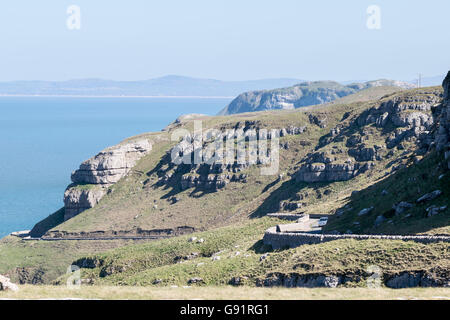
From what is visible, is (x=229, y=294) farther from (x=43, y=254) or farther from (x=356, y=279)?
(x=43, y=254)

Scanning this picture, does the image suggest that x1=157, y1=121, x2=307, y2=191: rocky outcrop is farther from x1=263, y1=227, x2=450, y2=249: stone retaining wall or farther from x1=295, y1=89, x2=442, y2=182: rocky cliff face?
x1=263, y1=227, x2=450, y2=249: stone retaining wall

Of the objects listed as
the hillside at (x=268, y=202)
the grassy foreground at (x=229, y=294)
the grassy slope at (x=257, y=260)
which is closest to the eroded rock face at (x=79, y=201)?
the hillside at (x=268, y=202)

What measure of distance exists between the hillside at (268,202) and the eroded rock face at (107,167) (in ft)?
0.77

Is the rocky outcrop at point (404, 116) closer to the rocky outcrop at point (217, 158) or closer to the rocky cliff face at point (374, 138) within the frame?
the rocky cliff face at point (374, 138)

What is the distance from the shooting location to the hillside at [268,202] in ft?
140

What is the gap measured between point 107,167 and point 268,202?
4604cm

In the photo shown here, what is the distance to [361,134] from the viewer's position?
359 feet

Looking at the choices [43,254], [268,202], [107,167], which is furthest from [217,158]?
[43,254]

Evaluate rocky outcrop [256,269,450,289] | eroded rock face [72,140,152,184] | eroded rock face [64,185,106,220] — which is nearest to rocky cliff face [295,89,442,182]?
eroded rock face [64,185,106,220]

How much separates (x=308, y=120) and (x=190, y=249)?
236 feet

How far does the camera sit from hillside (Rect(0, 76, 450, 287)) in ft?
140

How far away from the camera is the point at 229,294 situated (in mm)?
28453

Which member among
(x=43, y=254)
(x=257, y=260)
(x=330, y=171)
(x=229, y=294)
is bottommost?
(x=43, y=254)
